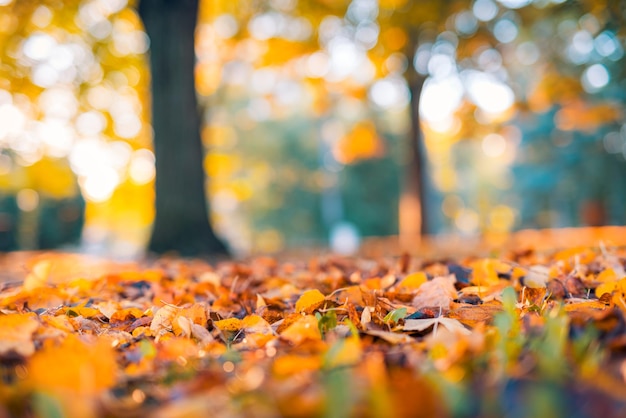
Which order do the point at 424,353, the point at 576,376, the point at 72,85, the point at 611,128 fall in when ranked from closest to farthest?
the point at 576,376 < the point at 424,353 < the point at 72,85 < the point at 611,128

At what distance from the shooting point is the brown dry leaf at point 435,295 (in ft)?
4.34

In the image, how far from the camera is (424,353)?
0.89 metres

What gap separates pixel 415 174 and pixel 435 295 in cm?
876

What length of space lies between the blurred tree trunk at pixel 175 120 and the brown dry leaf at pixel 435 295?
152 inches

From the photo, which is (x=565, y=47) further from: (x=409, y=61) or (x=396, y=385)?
(x=396, y=385)

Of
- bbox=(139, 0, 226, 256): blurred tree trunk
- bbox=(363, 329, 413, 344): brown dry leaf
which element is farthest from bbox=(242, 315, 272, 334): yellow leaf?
bbox=(139, 0, 226, 256): blurred tree trunk

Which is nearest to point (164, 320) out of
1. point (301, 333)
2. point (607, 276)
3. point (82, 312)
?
point (82, 312)

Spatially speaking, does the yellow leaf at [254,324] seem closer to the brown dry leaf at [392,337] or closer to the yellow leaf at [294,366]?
the brown dry leaf at [392,337]

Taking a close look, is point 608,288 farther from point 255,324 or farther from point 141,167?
point 141,167

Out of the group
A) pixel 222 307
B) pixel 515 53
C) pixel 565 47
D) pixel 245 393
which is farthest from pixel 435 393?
pixel 565 47

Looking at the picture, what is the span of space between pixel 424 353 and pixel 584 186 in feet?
87.0

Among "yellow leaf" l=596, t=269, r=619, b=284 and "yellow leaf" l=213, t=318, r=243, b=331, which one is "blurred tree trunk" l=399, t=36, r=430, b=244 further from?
"yellow leaf" l=213, t=318, r=243, b=331

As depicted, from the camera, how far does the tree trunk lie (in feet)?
31.7

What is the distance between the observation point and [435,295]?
1.36 meters
